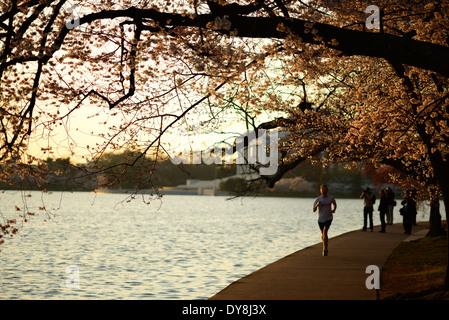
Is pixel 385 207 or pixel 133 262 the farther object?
pixel 385 207

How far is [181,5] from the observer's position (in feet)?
37.0

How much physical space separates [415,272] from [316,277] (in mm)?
2878

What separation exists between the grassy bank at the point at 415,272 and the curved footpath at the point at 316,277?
13.9 inches

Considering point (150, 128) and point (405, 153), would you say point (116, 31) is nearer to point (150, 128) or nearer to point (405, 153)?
point (150, 128)

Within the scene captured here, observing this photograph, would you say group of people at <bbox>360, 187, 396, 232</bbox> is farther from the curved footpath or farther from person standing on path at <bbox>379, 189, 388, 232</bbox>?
the curved footpath

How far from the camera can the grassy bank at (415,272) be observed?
39.4 ft

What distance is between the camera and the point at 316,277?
13.8 m

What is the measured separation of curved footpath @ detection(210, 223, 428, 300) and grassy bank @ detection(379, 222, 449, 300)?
13.9 inches
